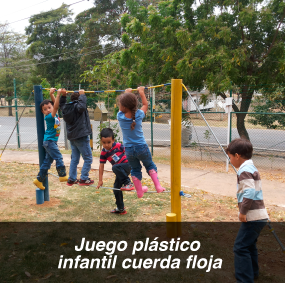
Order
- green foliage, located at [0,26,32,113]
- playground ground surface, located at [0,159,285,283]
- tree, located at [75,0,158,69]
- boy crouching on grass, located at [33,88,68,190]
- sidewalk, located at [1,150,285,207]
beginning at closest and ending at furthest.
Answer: playground ground surface, located at [0,159,285,283], boy crouching on grass, located at [33,88,68,190], sidewalk, located at [1,150,285,207], tree, located at [75,0,158,69], green foliage, located at [0,26,32,113]

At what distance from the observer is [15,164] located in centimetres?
830

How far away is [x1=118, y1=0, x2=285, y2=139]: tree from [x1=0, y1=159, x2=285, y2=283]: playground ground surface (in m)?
2.84

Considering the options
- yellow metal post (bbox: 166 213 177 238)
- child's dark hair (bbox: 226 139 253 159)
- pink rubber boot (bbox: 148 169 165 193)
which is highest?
child's dark hair (bbox: 226 139 253 159)

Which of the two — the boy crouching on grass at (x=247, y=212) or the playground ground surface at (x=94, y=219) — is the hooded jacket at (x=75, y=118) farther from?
the boy crouching on grass at (x=247, y=212)

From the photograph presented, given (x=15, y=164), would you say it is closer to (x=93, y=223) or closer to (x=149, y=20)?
(x=93, y=223)

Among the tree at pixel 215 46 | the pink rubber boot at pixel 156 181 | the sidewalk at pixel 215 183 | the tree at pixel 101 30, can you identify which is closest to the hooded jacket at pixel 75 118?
the pink rubber boot at pixel 156 181

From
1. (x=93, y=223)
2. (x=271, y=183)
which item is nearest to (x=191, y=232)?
(x=93, y=223)

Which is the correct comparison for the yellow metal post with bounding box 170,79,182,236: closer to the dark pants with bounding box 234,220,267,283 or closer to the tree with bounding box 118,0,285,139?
the dark pants with bounding box 234,220,267,283

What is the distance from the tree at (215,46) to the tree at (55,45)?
23648 millimetres

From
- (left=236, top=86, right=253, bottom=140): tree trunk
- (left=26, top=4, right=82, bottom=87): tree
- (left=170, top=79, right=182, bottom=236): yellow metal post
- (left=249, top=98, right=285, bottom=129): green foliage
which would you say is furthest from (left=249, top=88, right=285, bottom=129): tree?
(left=26, top=4, right=82, bottom=87): tree

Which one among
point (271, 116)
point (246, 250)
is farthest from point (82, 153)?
point (271, 116)

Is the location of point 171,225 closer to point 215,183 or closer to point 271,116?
point 215,183

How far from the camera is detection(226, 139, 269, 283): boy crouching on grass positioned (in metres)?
2.51

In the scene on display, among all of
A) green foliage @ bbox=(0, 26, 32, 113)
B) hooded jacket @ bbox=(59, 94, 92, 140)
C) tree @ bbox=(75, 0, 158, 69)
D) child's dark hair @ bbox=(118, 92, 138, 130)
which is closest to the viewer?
child's dark hair @ bbox=(118, 92, 138, 130)
